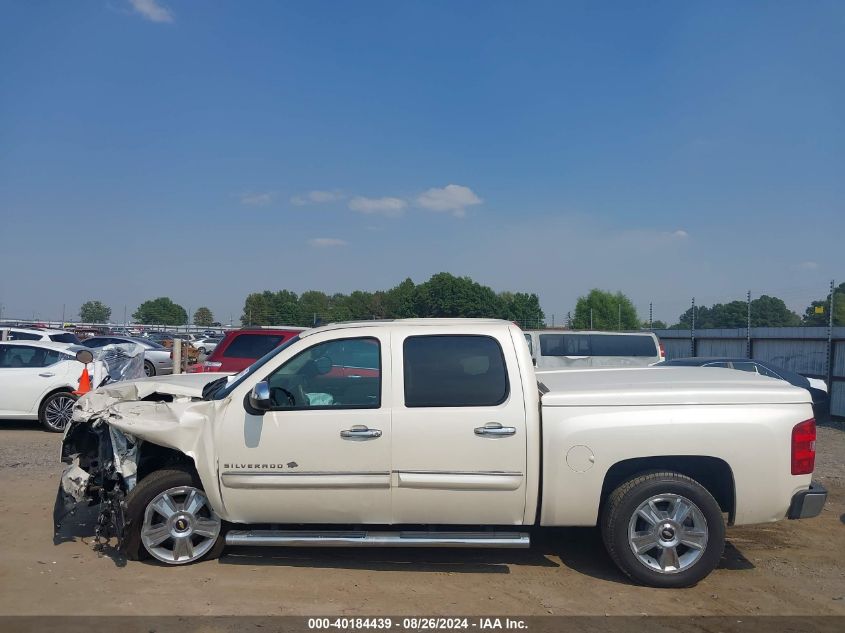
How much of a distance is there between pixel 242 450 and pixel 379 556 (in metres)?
1.49

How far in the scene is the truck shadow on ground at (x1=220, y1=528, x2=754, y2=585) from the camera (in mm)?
5473

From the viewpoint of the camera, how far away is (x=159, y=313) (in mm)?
58469

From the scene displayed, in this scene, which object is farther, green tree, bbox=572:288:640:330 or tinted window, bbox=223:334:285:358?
green tree, bbox=572:288:640:330

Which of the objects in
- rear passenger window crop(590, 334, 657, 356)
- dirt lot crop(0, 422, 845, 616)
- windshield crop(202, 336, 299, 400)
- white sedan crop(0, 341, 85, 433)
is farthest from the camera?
rear passenger window crop(590, 334, 657, 356)

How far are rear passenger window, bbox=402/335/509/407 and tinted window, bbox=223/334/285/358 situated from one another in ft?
22.4

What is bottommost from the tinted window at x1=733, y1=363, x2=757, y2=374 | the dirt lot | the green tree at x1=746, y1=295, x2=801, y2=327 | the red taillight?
the dirt lot

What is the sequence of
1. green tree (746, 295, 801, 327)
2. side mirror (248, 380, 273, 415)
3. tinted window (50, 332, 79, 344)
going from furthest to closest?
green tree (746, 295, 801, 327)
tinted window (50, 332, 79, 344)
side mirror (248, 380, 273, 415)

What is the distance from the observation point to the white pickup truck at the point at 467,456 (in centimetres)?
505

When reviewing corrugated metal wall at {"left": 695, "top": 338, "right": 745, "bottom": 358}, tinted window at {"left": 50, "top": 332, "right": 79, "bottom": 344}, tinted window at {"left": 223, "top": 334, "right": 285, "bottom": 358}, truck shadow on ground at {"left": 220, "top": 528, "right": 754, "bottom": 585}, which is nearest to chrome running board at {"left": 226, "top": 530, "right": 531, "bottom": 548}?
truck shadow on ground at {"left": 220, "top": 528, "right": 754, "bottom": 585}

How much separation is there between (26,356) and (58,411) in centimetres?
112

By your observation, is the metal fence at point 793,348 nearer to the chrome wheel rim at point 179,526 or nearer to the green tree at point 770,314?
the green tree at point 770,314

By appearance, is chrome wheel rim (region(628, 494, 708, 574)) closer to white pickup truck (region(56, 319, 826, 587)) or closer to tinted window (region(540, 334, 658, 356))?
white pickup truck (region(56, 319, 826, 587))

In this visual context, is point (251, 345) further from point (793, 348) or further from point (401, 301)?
point (401, 301)

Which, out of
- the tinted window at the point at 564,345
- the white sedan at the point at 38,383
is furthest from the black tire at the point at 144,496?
the tinted window at the point at 564,345
